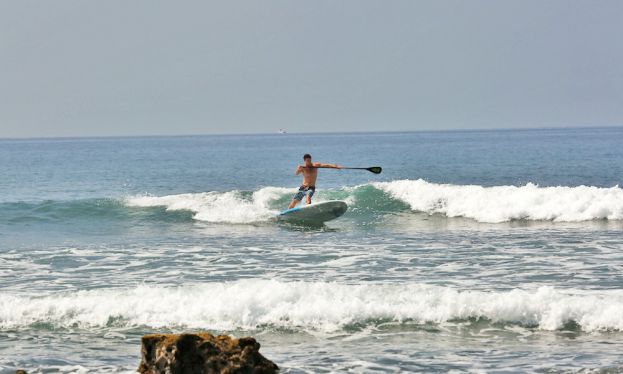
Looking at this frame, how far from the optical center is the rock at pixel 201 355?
8.20 metres

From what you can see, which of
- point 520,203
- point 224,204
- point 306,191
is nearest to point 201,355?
point 306,191

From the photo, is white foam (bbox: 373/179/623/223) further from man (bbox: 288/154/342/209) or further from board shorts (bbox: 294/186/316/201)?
man (bbox: 288/154/342/209)

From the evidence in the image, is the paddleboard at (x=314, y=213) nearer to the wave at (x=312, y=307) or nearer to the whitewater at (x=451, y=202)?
the whitewater at (x=451, y=202)

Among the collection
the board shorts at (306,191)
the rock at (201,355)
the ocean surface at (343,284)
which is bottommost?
the ocean surface at (343,284)

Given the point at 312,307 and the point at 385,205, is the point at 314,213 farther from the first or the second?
the point at 312,307

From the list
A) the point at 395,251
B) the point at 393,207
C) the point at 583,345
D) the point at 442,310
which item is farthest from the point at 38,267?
the point at 393,207

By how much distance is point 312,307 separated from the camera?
1245 cm

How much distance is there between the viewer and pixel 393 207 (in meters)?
29.6

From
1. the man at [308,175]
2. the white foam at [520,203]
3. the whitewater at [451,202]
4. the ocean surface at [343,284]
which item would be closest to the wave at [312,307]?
the ocean surface at [343,284]

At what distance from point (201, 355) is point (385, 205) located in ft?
72.7

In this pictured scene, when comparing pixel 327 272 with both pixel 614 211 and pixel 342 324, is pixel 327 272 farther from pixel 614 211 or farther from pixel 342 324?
pixel 614 211

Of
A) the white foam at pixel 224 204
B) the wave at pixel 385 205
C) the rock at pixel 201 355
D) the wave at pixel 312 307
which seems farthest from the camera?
the white foam at pixel 224 204

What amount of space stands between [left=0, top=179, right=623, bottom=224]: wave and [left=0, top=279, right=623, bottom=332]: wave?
41.4 ft

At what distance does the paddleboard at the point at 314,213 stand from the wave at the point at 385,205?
1244 mm
